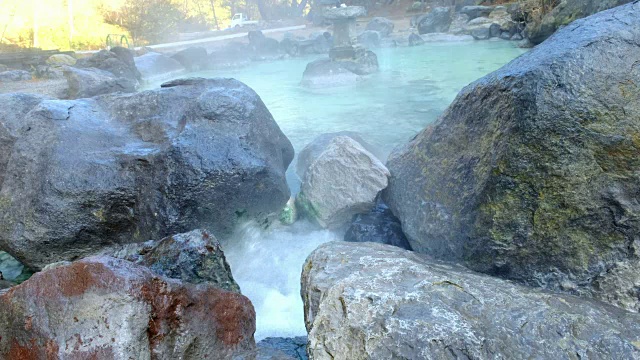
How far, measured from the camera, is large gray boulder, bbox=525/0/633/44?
35.6ft

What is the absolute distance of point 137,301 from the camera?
1.57 metres

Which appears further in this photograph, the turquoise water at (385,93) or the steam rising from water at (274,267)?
the turquoise water at (385,93)

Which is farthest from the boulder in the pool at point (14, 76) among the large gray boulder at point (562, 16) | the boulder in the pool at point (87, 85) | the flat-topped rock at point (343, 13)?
the large gray boulder at point (562, 16)

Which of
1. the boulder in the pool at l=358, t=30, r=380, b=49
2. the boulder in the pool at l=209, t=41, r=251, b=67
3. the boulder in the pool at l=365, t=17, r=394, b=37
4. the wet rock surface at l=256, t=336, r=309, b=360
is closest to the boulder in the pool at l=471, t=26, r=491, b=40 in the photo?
the boulder in the pool at l=358, t=30, r=380, b=49

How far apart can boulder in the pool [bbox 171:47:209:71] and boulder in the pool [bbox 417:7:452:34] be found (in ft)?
31.1

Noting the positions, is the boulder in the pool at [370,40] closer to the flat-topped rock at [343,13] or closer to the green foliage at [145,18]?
the flat-topped rock at [343,13]

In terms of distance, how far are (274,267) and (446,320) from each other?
1955 mm

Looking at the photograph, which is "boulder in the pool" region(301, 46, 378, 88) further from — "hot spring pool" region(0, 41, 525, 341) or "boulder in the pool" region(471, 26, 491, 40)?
"boulder in the pool" region(471, 26, 491, 40)

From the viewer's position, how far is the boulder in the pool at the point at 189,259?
228 centimetres

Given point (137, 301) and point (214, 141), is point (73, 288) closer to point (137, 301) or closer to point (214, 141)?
point (137, 301)

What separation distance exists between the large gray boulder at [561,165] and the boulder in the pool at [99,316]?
1.48m

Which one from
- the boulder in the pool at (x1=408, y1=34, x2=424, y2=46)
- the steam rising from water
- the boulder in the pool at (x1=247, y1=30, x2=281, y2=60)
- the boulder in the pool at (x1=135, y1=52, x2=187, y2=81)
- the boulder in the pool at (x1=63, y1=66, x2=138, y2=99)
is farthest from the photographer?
the boulder in the pool at (x1=247, y1=30, x2=281, y2=60)

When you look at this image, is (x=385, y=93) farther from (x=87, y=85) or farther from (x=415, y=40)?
(x=415, y=40)

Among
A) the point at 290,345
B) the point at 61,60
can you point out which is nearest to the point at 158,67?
the point at 61,60
